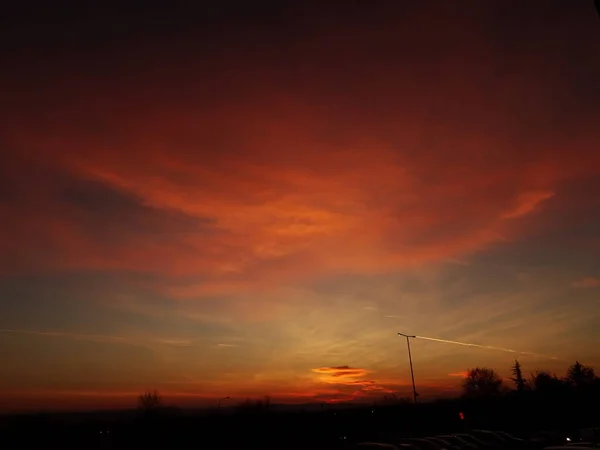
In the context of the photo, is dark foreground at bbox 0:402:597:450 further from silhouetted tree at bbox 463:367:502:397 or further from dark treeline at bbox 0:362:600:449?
silhouetted tree at bbox 463:367:502:397

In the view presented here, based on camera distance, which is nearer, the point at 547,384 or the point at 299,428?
the point at 299,428

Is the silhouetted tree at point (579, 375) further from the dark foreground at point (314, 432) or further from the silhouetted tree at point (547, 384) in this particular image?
the dark foreground at point (314, 432)

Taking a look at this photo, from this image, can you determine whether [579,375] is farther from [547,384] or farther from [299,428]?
[299,428]

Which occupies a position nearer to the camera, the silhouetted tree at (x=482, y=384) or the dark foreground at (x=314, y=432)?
the dark foreground at (x=314, y=432)

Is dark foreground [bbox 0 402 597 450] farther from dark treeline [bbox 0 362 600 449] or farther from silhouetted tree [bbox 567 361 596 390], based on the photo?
silhouetted tree [bbox 567 361 596 390]

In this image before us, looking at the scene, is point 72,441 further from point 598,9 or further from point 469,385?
point 469,385

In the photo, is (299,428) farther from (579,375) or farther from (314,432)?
(579,375)

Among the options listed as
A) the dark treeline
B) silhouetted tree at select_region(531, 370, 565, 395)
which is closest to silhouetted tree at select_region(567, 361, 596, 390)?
silhouetted tree at select_region(531, 370, 565, 395)

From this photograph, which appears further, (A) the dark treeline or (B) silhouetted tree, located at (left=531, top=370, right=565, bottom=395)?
(B) silhouetted tree, located at (left=531, top=370, right=565, bottom=395)

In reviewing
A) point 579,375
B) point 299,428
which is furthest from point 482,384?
point 299,428

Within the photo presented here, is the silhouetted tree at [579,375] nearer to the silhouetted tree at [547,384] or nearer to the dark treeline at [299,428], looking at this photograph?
the silhouetted tree at [547,384]

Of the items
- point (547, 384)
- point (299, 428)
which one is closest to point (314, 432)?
point (299, 428)

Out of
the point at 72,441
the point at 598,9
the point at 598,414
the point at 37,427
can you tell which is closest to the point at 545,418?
the point at 598,414

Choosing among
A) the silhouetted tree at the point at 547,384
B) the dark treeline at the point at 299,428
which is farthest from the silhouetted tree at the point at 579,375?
the dark treeline at the point at 299,428
